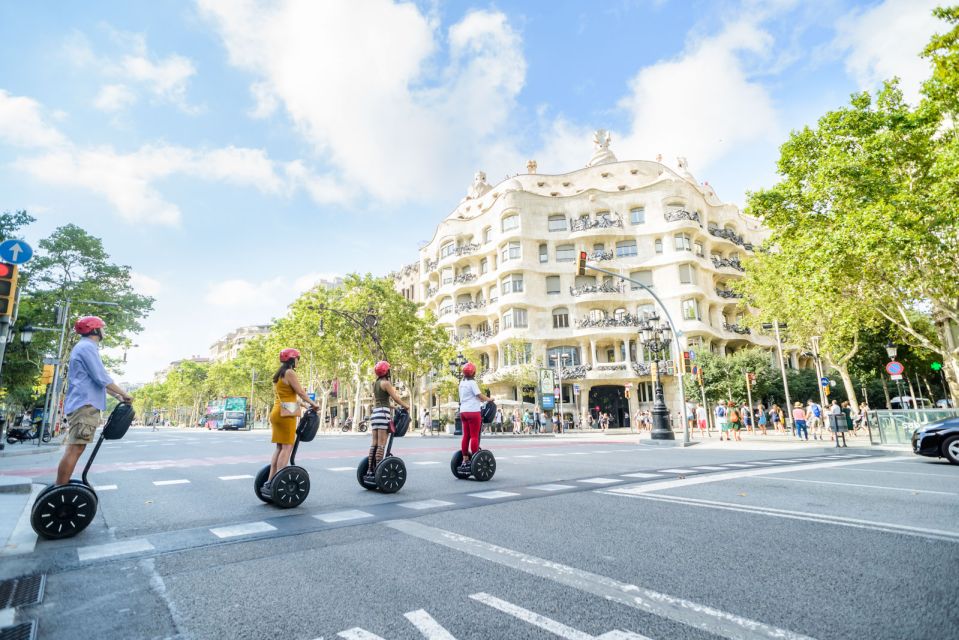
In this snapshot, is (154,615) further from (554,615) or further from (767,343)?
(767,343)

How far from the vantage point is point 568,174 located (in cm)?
5059

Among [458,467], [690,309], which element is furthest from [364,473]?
[690,309]

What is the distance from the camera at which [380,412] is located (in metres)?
6.48

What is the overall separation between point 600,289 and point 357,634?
43198mm

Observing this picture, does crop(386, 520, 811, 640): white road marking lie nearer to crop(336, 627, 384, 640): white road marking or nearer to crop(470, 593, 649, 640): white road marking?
crop(470, 593, 649, 640): white road marking

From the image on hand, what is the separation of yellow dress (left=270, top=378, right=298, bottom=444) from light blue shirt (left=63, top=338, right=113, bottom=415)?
153 centimetres

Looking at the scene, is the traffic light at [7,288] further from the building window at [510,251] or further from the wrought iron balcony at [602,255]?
the wrought iron balcony at [602,255]

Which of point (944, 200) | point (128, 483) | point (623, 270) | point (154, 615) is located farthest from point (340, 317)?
point (154, 615)

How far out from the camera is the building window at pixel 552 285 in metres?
45.6

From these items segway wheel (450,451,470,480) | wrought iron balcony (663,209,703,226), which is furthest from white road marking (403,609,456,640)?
wrought iron balcony (663,209,703,226)

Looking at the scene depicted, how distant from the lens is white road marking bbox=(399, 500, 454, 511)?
5632 mm

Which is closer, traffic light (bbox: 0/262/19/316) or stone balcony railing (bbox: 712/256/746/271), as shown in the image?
traffic light (bbox: 0/262/19/316)

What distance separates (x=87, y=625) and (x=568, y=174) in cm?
5188

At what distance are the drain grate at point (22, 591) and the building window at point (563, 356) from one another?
135 ft
